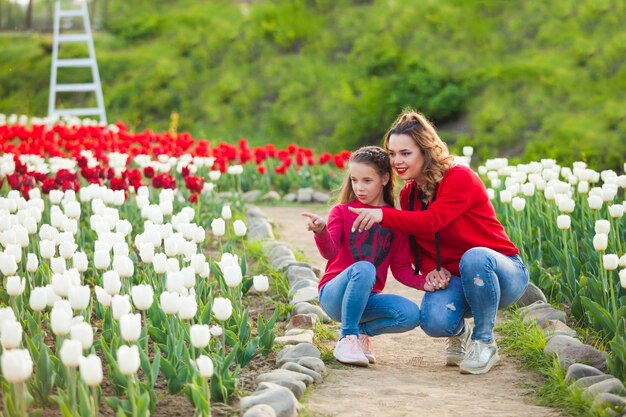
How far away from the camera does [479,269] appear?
4.23 m

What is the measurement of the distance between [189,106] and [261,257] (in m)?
10.6

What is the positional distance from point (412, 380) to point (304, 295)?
1.27m

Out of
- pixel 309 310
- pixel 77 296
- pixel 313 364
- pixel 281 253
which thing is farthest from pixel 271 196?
pixel 77 296

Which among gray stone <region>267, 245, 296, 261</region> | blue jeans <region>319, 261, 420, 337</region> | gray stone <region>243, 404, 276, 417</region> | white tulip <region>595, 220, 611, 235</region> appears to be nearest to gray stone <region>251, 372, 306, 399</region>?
gray stone <region>243, 404, 276, 417</region>

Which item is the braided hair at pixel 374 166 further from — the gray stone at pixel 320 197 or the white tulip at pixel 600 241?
the gray stone at pixel 320 197

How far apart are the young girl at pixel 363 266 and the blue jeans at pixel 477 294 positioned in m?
0.09

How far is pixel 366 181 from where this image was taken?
448 cm

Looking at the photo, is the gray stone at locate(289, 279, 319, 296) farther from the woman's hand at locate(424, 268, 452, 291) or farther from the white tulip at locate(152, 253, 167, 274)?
the white tulip at locate(152, 253, 167, 274)

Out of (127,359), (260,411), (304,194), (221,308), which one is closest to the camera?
(127,359)

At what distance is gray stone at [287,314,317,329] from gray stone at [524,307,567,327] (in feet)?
3.82

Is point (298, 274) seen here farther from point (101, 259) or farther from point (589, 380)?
point (589, 380)

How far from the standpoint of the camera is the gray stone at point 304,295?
526cm

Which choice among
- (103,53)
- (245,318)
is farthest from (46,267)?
(103,53)

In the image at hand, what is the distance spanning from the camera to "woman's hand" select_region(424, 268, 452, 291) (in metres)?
4.39
